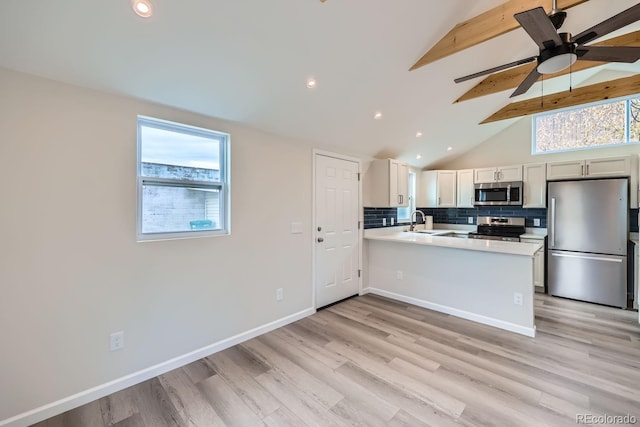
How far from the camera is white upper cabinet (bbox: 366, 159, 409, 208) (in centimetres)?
418

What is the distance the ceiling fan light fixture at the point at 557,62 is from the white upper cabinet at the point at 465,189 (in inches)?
138

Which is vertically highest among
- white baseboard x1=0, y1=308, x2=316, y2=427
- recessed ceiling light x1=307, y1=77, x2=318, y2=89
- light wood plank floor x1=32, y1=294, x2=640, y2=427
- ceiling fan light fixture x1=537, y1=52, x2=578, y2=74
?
recessed ceiling light x1=307, y1=77, x2=318, y2=89

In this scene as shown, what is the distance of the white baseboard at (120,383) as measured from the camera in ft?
5.56

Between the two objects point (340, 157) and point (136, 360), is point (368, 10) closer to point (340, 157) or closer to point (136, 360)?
point (340, 157)

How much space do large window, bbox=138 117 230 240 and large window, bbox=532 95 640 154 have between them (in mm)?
5292

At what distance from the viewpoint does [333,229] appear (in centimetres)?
373

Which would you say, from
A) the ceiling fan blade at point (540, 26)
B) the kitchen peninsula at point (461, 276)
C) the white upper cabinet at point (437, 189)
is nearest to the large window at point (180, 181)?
the ceiling fan blade at point (540, 26)

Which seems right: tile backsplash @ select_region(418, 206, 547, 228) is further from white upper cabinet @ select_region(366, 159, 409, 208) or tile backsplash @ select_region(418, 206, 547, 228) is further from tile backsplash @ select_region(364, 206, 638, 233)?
white upper cabinet @ select_region(366, 159, 409, 208)

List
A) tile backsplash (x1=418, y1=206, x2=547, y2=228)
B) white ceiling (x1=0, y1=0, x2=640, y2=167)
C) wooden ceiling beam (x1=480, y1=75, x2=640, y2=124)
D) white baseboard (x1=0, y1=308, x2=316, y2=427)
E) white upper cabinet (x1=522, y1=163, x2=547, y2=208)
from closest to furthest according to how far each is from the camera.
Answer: white ceiling (x1=0, y1=0, x2=640, y2=167)
white baseboard (x1=0, y1=308, x2=316, y2=427)
wooden ceiling beam (x1=480, y1=75, x2=640, y2=124)
white upper cabinet (x1=522, y1=163, x2=547, y2=208)
tile backsplash (x1=418, y1=206, x2=547, y2=228)

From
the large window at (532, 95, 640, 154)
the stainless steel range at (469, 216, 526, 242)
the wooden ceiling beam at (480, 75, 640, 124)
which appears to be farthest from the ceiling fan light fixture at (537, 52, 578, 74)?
the large window at (532, 95, 640, 154)

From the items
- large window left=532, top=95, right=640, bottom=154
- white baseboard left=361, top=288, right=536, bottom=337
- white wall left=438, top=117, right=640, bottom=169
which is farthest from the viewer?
white wall left=438, top=117, right=640, bottom=169

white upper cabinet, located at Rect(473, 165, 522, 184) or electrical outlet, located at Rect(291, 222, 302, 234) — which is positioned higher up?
white upper cabinet, located at Rect(473, 165, 522, 184)

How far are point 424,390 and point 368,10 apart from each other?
285 cm

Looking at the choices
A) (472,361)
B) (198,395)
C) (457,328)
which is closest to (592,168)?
(457,328)
